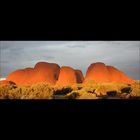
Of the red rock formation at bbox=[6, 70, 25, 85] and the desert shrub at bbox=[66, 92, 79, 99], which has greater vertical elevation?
the red rock formation at bbox=[6, 70, 25, 85]

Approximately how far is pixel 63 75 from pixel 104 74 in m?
0.76

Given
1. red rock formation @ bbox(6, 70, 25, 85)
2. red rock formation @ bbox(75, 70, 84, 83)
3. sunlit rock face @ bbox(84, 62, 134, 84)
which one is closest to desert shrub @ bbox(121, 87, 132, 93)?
sunlit rock face @ bbox(84, 62, 134, 84)

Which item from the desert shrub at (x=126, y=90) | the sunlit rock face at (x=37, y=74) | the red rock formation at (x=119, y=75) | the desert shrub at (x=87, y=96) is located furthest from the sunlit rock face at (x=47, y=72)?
the desert shrub at (x=126, y=90)

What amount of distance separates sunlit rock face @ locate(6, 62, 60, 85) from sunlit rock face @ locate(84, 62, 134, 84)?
22.9 inches

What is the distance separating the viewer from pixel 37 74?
4.56 metres

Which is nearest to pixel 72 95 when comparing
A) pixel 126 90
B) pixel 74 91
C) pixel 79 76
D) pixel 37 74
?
pixel 74 91

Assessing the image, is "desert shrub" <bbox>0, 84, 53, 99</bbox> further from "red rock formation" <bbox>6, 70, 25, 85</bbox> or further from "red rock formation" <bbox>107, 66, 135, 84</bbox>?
"red rock formation" <bbox>107, 66, 135, 84</bbox>

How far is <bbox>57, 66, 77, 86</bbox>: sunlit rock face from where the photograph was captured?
14.2 ft

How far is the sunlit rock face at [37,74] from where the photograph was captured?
14.1 ft

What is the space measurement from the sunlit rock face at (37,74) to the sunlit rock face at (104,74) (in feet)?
1.91

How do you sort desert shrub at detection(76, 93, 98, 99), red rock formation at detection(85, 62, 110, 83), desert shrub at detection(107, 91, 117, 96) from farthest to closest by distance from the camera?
red rock formation at detection(85, 62, 110, 83), desert shrub at detection(107, 91, 117, 96), desert shrub at detection(76, 93, 98, 99)

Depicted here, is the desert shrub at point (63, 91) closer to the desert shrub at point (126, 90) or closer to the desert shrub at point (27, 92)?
the desert shrub at point (27, 92)

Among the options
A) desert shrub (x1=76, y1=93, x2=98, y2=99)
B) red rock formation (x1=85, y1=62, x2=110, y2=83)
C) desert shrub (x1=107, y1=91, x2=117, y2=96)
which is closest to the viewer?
desert shrub (x1=76, y1=93, x2=98, y2=99)
